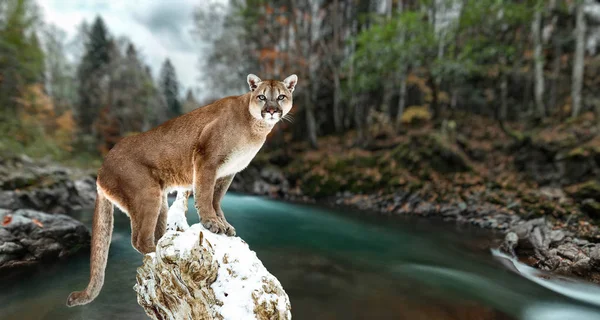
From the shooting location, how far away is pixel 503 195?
12.3m

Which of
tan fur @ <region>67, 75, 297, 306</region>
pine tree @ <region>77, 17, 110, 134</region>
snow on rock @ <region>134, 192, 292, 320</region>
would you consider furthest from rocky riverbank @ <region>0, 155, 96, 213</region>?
pine tree @ <region>77, 17, 110, 134</region>

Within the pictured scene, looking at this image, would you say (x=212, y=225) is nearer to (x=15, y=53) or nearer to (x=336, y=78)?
(x=15, y=53)

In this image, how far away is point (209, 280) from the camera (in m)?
2.88

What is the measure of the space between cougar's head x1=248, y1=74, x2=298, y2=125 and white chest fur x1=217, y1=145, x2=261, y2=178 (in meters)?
0.39

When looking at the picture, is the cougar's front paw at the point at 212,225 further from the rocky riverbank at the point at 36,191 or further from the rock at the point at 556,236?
the rocky riverbank at the point at 36,191

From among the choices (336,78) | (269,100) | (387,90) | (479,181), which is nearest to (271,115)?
(269,100)

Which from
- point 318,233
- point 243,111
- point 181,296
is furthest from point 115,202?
point 318,233

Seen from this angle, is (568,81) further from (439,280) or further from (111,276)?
(111,276)

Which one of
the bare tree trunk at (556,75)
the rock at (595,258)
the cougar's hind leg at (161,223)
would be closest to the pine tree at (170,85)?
the bare tree trunk at (556,75)

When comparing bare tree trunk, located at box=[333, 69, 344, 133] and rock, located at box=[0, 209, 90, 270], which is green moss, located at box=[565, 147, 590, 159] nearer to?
bare tree trunk, located at box=[333, 69, 344, 133]

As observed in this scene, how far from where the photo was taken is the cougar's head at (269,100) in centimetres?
287

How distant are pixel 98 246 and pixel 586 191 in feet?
45.8

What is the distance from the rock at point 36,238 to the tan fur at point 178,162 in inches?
211

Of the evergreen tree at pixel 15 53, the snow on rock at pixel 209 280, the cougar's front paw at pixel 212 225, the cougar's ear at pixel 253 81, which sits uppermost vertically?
the evergreen tree at pixel 15 53
